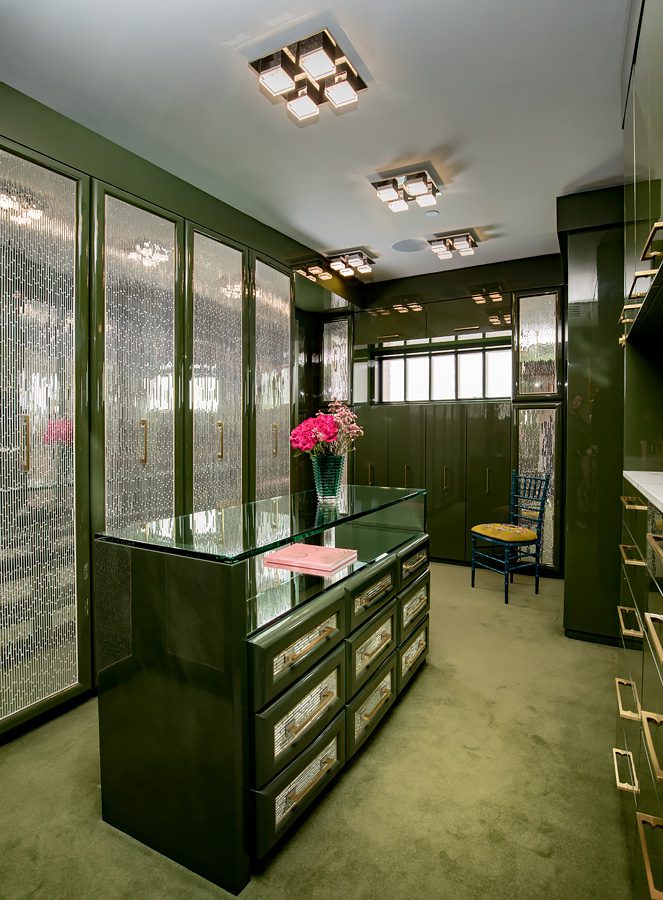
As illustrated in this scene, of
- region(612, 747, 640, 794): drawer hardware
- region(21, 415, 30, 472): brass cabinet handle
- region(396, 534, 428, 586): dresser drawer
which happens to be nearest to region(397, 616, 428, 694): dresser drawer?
region(396, 534, 428, 586): dresser drawer

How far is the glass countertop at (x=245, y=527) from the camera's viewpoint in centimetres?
154

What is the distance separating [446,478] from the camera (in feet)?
17.4

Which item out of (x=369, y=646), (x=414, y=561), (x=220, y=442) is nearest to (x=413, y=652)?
(x=414, y=561)

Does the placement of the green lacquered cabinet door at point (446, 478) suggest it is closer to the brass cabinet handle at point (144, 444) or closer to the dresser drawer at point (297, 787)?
the brass cabinet handle at point (144, 444)

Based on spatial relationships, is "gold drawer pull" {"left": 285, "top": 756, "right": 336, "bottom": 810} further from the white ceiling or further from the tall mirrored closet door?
the white ceiling

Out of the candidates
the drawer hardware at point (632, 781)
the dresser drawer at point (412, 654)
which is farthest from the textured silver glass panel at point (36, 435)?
the drawer hardware at point (632, 781)

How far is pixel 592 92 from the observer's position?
243cm

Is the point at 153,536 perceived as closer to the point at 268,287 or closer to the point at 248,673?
the point at 248,673

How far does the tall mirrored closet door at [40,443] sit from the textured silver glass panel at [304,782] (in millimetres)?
1502

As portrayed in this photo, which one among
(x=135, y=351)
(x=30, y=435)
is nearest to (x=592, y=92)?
(x=135, y=351)

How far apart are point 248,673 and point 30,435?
5.51ft

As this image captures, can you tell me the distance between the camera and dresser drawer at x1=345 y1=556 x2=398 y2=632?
6.61 ft

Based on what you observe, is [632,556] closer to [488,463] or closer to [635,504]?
[635,504]

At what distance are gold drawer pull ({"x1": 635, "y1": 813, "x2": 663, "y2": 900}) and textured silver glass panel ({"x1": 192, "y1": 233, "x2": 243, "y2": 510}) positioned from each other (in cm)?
277
